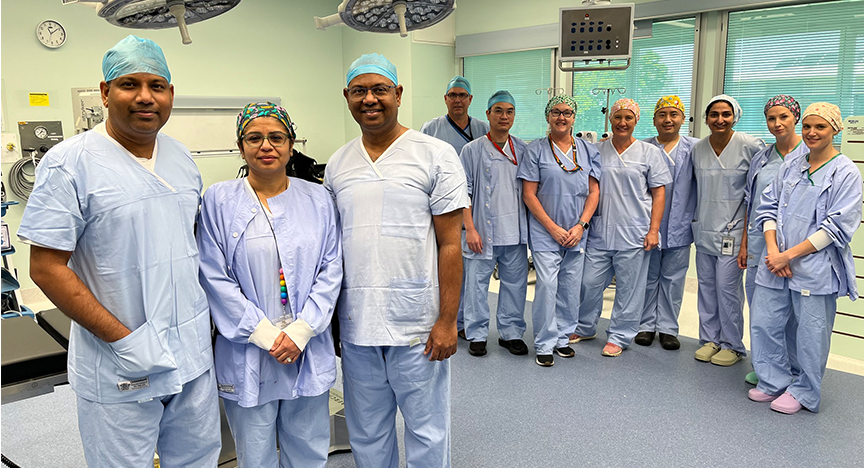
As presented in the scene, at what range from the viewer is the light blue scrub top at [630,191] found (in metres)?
3.35

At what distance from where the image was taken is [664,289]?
3.59m

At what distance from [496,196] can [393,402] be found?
174cm

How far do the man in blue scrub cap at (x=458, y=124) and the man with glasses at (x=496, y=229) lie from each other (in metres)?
0.23

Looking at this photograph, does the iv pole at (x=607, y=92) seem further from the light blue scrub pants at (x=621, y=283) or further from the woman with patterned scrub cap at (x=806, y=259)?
the woman with patterned scrub cap at (x=806, y=259)

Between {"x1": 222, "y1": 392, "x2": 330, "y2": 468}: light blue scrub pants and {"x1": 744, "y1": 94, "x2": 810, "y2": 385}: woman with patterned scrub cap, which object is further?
{"x1": 744, "y1": 94, "x2": 810, "y2": 385}: woman with patterned scrub cap

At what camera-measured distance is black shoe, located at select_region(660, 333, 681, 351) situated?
11.6ft

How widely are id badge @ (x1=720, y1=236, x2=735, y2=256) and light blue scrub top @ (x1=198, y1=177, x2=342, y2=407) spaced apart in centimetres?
238

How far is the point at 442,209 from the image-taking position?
5.83 feet

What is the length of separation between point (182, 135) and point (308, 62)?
1.55m

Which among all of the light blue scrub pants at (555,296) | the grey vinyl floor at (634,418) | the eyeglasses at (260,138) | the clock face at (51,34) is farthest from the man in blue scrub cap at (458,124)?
the clock face at (51,34)

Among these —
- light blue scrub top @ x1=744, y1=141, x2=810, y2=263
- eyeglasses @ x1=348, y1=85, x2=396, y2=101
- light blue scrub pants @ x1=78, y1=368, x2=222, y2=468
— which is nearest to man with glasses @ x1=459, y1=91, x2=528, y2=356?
light blue scrub top @ x1=744, y1=141, x2=810, y2=263

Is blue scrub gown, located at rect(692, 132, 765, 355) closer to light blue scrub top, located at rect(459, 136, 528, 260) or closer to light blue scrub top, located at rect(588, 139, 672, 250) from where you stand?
light blue scrub top, located at rect(588, 139, 672, 250)

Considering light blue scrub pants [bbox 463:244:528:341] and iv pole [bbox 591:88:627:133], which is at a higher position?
iv pole [bbox 591:88:627:133]

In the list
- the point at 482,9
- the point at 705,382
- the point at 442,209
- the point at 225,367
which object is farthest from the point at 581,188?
the point at 482,9
